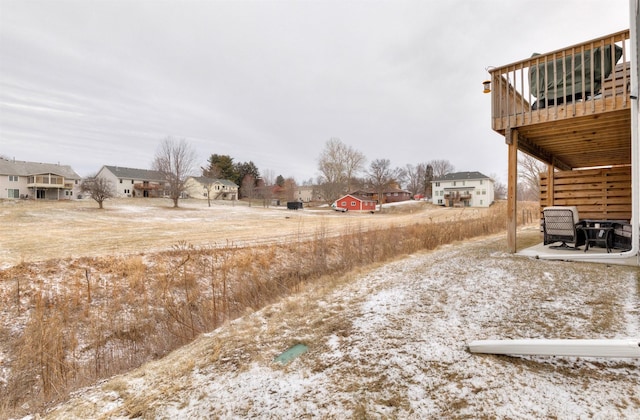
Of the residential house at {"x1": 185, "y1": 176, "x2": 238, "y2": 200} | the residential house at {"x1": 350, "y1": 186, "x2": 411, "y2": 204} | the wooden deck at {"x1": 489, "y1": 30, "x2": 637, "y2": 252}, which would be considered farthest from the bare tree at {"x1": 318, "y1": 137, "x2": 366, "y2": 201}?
the wooden deck at {"x1": 489, "y1": 30, "x2": 637, "y2": 252}

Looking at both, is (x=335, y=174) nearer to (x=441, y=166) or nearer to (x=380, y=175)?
(x=380, y=175)

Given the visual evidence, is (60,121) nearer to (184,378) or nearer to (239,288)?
(239,288)

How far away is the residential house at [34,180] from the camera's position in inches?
1371

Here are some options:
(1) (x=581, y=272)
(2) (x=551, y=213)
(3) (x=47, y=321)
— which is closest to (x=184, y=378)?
(3) (x=47, y=321)

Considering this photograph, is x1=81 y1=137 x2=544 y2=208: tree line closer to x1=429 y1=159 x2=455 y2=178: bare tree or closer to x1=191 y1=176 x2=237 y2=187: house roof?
x1=429 y1=159 x2=455 y2=178: bare tree

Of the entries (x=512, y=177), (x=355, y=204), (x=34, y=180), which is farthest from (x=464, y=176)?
(x=34, y=180)

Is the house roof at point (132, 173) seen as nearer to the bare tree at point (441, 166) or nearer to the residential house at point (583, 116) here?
the residential house at point (583, 116)

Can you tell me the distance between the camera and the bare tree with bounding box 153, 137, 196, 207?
30406 millimetres

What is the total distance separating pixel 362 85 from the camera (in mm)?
26469

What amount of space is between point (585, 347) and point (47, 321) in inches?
290

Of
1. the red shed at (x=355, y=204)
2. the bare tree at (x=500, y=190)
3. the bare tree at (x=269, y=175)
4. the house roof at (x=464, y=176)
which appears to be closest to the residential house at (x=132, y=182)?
the bare tree at (x=269, y=175)

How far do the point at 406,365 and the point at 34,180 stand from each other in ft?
170

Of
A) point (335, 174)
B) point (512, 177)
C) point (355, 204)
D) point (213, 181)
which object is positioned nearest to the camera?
point (512, 177)

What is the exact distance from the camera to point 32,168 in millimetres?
37156
